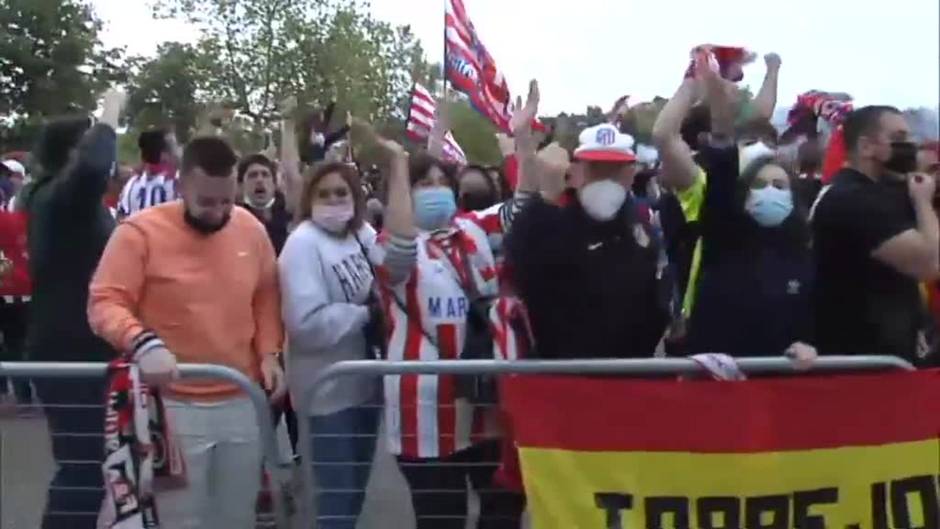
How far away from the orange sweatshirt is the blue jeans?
0.36m

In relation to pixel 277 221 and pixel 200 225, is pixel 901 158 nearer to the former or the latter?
pixel 200 225

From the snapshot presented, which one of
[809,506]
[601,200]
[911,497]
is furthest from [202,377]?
[911,497]

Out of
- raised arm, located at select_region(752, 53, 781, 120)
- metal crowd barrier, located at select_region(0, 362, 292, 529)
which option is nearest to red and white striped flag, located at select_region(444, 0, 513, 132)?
raised arm, located at select_region(752, 53, 781, 120)

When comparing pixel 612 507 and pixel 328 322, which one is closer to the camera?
pixel 612 507

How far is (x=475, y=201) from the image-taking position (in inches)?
320

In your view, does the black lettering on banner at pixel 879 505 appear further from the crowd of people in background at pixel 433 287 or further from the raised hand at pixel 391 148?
the raised hand at pixel 391 148

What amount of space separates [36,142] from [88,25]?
6.68 metres

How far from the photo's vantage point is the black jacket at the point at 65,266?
245 inches

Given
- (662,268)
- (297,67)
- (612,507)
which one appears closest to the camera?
(612,507)

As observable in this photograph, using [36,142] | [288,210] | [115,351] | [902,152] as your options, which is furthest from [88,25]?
[902,152]

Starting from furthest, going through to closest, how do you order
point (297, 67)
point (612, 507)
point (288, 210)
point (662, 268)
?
1. point (297, 67)
2. point (288, 210)
3. point (662, 268)
4. point (612, 507)

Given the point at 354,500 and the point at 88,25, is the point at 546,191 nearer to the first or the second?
the point at 354,500

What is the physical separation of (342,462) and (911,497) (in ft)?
6.76

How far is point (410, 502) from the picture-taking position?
20.8 ft
